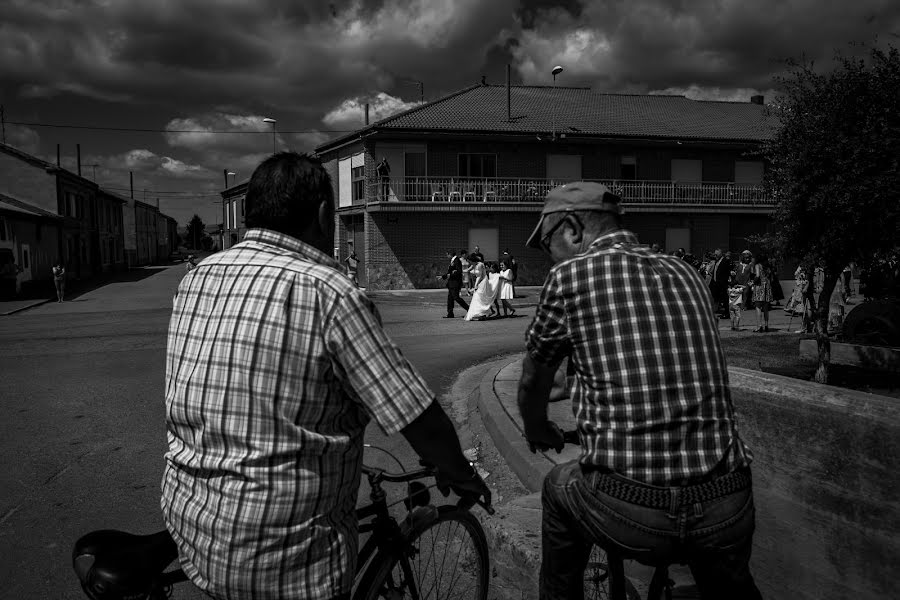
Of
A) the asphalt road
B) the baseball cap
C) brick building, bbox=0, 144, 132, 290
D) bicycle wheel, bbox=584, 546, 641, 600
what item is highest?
brick building, bbox=0, 144, 132, 290

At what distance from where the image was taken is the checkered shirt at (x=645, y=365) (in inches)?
75.0

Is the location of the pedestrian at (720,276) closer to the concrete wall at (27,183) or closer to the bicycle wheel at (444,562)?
the bicycle wheel at (444,562)

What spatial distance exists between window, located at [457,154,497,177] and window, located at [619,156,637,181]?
6003mm

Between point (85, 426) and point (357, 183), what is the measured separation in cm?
2516

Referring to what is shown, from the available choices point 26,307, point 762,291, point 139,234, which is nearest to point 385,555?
point 762,291

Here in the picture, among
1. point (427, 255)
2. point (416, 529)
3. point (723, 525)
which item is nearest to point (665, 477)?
point (723, 525)

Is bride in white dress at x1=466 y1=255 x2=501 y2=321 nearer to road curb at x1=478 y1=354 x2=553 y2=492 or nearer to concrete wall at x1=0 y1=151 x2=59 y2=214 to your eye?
road curb at x1=478 y1=354 x2=553 y2=492

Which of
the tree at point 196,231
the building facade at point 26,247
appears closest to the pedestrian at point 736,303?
the building facade at point 26,247

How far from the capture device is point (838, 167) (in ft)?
23.5

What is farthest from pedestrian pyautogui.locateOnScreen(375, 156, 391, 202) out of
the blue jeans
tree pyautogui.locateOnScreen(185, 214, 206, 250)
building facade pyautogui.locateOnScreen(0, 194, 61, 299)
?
tree pyautogui.locateOnScreen(185, 214, 206, 250)

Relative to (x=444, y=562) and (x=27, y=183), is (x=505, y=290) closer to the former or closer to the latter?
(x=444, y=562)

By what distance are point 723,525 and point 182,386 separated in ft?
5.08

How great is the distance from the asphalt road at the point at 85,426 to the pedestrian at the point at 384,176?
13.2 metres

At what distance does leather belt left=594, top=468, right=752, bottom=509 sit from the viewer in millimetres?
1902
